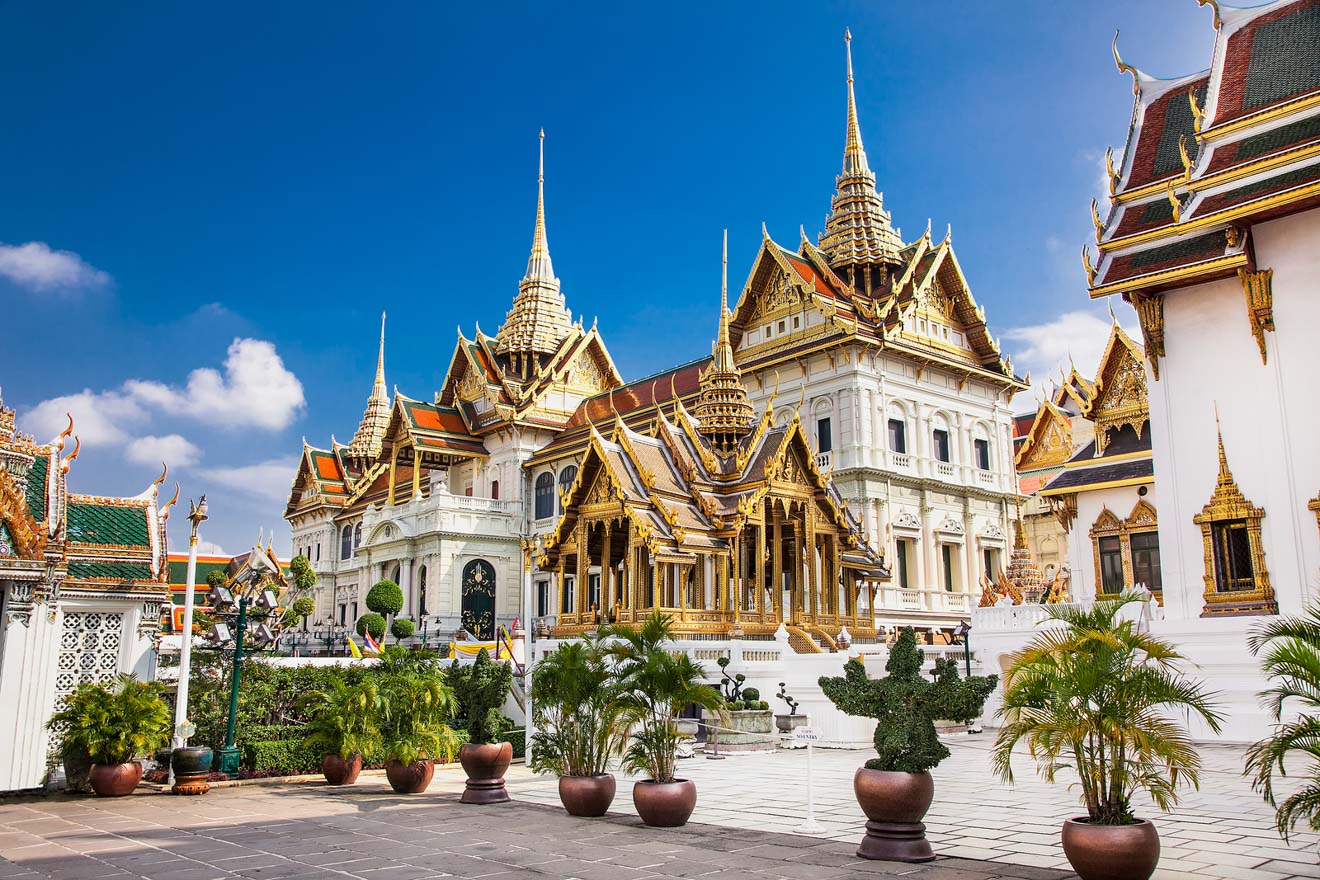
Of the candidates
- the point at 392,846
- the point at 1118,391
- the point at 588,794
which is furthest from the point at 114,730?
the point at 1118,391

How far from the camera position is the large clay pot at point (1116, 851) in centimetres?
593

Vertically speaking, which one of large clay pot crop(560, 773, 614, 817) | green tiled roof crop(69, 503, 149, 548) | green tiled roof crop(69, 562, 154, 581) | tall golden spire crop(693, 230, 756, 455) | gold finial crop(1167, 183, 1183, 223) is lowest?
large clay pot crop(560, 773, 614, 817)

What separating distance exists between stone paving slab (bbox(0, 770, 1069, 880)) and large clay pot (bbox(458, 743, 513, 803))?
18cm

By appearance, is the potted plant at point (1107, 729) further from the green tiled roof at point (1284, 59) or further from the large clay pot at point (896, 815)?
the green tiled roof at point (1284, 59)

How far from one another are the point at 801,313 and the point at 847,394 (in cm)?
375

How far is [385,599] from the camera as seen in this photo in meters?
38.9

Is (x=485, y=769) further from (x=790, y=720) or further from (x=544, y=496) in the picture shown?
(x=544, y=496)

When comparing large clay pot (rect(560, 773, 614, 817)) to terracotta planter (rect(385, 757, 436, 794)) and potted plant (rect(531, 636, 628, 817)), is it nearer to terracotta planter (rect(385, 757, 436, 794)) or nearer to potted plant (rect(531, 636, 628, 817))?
potted plant (rect(531, 636, 628, 817))

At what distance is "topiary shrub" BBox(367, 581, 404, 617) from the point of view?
1531 inches

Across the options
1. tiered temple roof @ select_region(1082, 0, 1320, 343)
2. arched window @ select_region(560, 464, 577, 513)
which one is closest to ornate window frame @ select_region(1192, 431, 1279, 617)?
tiered temple roof @ select_region(1082, 0, 1320, 343)

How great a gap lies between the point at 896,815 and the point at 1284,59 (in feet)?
52.8

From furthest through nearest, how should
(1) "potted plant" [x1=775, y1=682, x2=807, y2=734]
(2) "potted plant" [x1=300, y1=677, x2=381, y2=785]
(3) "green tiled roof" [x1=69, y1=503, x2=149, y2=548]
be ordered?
1. (1) "potted plant" [x1=775, y1=682, x2=807, y2=734]
2. (3) "green tiled roof" [x1=69, y1=503, x2=149, y2=548]
3. (2) "potted plant" [x1=300, y1=677, x2=381, y2=785]

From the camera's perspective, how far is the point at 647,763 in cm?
882

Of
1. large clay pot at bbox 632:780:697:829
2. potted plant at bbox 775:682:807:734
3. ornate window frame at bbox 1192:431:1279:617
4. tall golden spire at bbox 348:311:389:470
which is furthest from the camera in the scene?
tall golden spire at bbox 348:311:389:470
